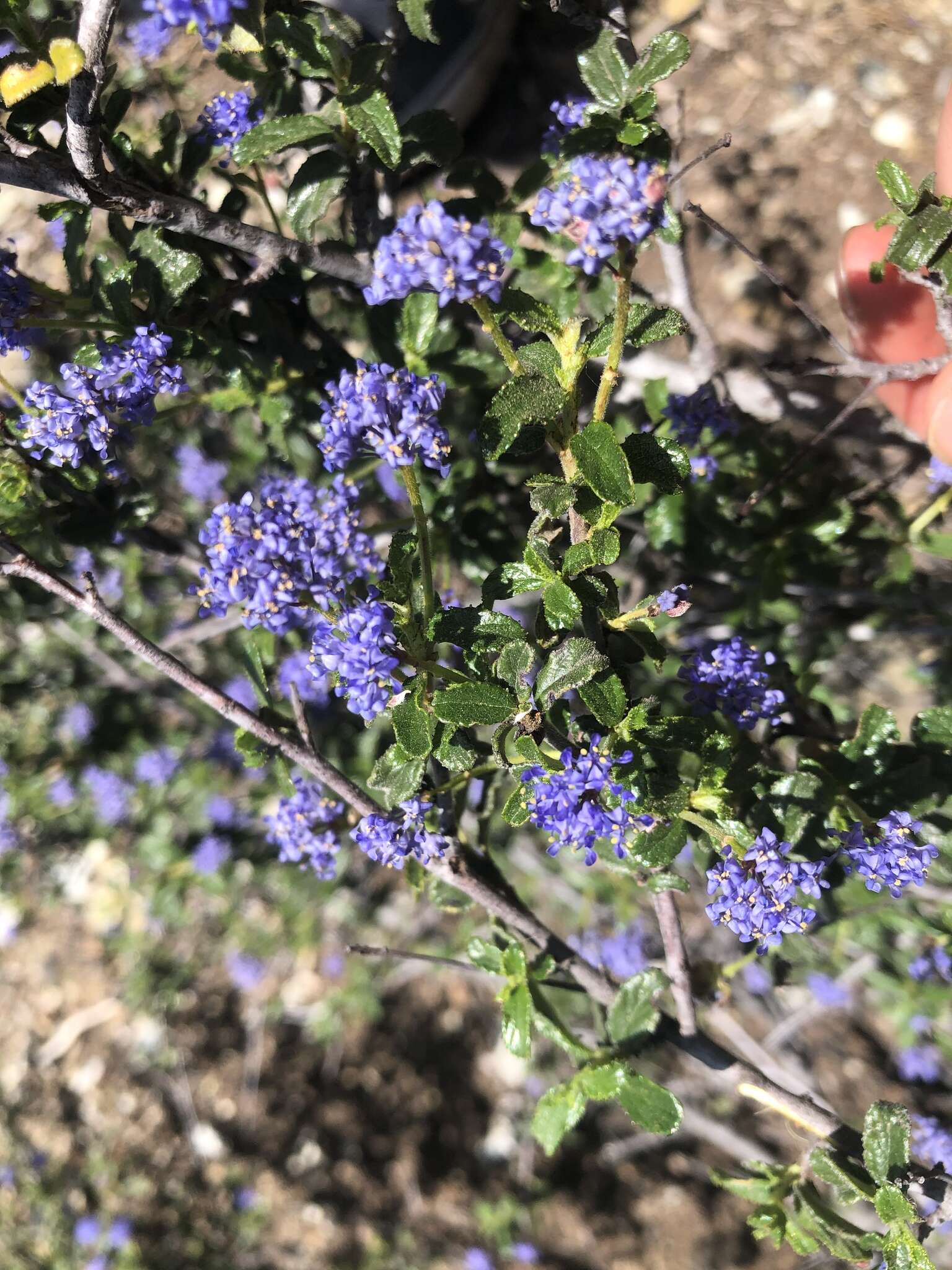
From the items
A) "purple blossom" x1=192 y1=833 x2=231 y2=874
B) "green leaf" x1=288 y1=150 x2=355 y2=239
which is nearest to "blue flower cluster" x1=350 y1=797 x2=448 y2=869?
"green leaf" x1=288 y1=150 x2=355 y2=239

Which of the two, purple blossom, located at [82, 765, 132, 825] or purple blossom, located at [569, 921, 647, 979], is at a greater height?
purple blossom, located at [82, 765, 132, 825]

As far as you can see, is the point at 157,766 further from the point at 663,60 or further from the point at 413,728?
the point at 663,60

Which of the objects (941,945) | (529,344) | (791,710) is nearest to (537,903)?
(941,945)

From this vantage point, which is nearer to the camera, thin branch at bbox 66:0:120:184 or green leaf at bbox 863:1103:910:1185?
thin branch at bbox 66:0:120:184

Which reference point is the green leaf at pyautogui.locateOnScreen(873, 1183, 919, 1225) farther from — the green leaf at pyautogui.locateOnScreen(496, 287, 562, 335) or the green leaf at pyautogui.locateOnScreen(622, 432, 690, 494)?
the green leaf at pyautogui.locateOnScreen(496, 287, 562, 335)

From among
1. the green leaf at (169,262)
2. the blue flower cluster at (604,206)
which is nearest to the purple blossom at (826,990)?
the blue flower cluster at (604,206)

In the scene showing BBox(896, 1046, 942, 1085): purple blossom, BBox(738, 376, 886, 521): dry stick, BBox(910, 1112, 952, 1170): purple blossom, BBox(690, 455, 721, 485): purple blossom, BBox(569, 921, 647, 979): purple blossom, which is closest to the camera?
BBox(738, 376, 886, 521): dry stick

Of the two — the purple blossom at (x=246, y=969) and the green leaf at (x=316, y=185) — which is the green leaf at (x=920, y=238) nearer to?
the green leaf at (x=316, y=185)
